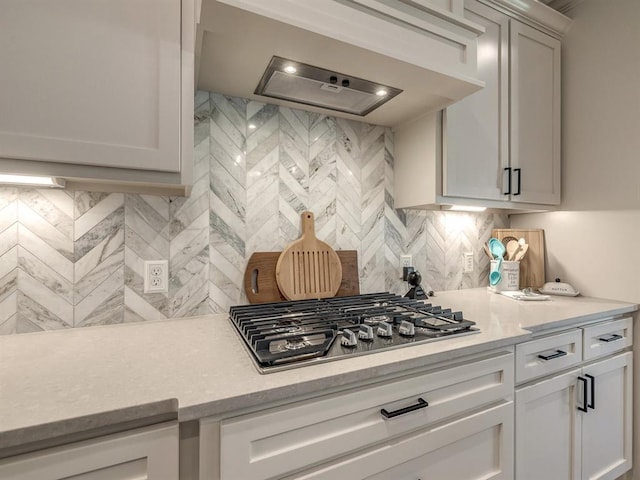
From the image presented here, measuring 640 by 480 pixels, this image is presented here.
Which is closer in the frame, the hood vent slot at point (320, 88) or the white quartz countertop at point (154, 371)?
the white quartz countertop at point (154, 371)

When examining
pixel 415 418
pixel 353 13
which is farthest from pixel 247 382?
pixel 353 13

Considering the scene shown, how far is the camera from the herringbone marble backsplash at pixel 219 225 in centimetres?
102

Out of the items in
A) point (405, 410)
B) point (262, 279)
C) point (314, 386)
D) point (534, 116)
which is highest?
point (534, 116)

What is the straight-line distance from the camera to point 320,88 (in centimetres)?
121

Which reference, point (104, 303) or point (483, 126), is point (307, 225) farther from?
point (483, 126)

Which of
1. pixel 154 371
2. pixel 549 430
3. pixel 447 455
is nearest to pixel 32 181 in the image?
pixel 154 371

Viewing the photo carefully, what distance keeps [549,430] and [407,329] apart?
29.7 inches

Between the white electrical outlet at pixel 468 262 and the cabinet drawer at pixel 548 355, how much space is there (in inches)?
25.7

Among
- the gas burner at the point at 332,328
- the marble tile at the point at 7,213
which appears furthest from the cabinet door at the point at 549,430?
the marble tile at the point at 7,213

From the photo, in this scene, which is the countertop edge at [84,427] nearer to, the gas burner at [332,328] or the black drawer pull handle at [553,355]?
the gas burner at [332,328]

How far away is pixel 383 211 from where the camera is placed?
1.64 meters

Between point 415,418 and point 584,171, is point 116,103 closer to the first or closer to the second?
point 415,418

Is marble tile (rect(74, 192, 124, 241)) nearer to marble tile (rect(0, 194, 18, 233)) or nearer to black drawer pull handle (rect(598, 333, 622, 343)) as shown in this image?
marble tile (rect(0, 194, 18, 233))

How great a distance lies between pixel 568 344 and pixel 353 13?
1390 millimetres
